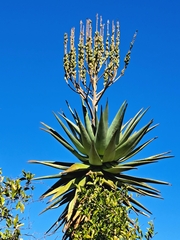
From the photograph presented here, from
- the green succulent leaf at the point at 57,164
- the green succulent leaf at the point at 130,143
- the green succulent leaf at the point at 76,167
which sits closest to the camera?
the green succulent leaf at the point at 76,167

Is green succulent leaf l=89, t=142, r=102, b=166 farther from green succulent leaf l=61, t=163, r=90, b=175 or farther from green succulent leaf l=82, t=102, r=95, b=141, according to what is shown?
green succulent leaf l=82, t=102, r=95, b=141

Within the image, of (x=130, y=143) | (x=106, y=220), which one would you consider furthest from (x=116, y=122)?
(x=106, y=220)

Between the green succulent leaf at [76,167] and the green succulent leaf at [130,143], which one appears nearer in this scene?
the green succulent leaf at [76,167]

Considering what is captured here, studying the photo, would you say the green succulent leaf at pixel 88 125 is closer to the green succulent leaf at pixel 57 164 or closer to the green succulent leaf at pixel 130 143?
the green succulent leaf at pixel 130 143

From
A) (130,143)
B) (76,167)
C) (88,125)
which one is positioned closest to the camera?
(76,167)

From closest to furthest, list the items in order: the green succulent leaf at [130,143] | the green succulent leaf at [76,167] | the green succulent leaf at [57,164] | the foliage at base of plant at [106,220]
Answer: the foliage at base of plant at [106,220]
the green succulent leaf at [76,167]
the green succulent leaf at [130,143]
the green succulent leaf at [57,164]

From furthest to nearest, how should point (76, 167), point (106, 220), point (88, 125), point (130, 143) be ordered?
1. point (88, 125)
2. point (130, 143)
3. point (76, 167)
4. point (106, 220)

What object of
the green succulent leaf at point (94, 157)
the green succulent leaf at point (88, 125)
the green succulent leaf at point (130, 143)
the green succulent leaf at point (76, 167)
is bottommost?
the green succulent leaf at point (76, 167)

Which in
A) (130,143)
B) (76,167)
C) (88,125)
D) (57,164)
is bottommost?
(76,167)

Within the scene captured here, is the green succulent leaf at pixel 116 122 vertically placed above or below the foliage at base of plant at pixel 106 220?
above

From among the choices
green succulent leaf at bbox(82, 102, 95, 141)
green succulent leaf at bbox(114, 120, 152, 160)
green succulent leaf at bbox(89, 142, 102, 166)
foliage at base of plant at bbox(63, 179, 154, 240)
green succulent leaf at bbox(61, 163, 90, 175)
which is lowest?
foliage at base of plant at bbox(63, 179, 154, 240)

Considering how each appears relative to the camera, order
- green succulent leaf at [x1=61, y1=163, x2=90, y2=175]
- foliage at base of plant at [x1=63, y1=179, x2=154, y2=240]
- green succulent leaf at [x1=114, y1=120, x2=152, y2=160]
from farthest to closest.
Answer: green succulent leaf at [x1=114, y1=120, x2=152, y2=160] < green succulent leaf at [x1=61, y1=163, x2=90, y2=175] < foliage at base of plant at [x1=63, y1=179, x2=154, y2=240]

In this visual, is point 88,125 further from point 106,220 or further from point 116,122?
point 106,220

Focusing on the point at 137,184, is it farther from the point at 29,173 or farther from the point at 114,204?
the point at 29,173
